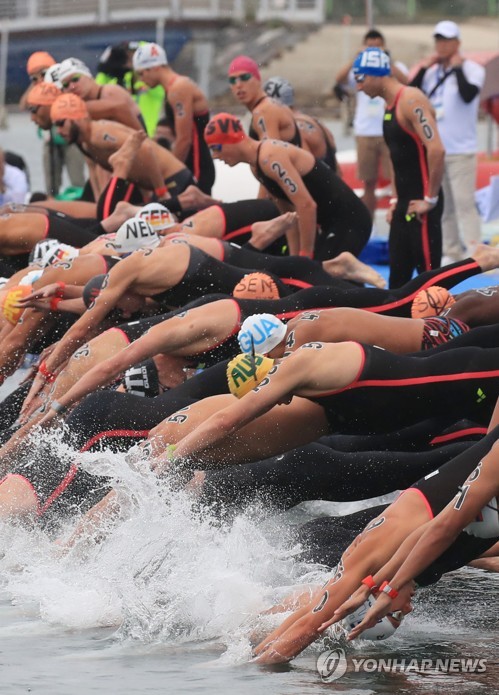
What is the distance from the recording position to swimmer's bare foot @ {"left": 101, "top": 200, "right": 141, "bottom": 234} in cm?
943

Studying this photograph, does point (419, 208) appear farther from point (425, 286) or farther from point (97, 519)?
point (97, 519)

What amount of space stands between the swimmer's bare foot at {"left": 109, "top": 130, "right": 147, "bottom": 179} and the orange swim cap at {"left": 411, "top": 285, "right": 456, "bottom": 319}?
3.09 meters

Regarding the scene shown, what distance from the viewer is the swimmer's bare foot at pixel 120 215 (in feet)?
30.9

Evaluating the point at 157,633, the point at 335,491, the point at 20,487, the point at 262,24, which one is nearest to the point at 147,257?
the point at 20,487

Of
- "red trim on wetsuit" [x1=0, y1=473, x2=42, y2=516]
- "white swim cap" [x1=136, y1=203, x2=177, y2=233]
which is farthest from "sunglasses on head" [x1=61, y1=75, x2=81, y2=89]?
"red trim on wetsuit" [x1=0, y1=473, x2=42, y2=516]

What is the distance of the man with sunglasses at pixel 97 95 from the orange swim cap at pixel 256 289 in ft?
12.0

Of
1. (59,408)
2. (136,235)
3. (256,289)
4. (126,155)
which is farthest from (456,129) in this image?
(59,408)

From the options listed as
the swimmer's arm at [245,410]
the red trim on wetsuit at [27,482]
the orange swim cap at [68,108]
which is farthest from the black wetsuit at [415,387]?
the orange swim cap at [68,108]

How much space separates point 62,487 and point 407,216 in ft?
11.1

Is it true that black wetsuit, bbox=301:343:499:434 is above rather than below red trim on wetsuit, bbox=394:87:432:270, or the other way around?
below

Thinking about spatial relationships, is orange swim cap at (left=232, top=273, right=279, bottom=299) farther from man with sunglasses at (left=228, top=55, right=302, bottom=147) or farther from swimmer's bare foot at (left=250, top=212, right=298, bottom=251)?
man with sunglasses at (left=228, top=55, right=302, bottom=147)

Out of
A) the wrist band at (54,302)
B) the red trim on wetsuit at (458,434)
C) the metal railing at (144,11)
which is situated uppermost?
the metal railing at (144,11)

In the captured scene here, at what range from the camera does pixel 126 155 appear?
9664 millimetres

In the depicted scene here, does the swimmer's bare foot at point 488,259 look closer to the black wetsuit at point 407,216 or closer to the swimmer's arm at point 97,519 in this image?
the black wetsuit at point 407,216
